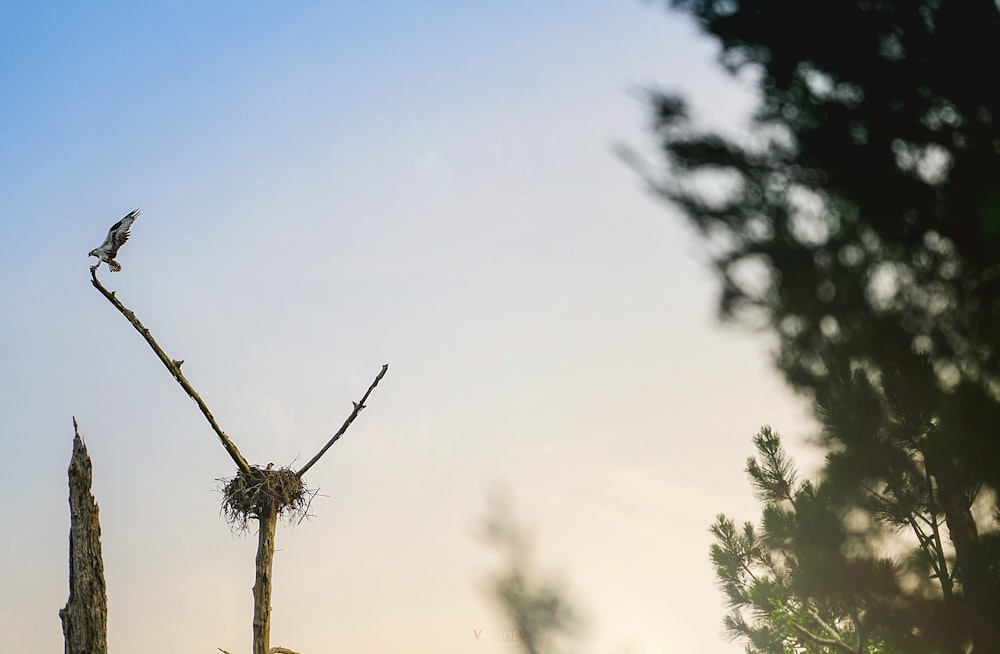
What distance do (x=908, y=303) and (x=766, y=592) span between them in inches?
207

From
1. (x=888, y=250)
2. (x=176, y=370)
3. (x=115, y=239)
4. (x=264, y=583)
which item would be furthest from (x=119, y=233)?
(x=888, y=250)

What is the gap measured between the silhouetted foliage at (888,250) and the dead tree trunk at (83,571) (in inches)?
195

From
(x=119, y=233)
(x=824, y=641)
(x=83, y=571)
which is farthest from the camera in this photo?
(x=824, y=641)

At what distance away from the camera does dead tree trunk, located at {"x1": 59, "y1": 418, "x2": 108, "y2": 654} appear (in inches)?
197

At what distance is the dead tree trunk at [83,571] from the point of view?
502cm

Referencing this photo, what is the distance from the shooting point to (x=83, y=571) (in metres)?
5.14

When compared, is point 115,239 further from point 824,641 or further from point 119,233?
point 824,641

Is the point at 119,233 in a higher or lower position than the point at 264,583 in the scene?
higher

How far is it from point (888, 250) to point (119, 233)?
18.1 ft

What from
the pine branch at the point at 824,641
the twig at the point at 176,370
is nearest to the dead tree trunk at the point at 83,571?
the twig at the point at 176,370

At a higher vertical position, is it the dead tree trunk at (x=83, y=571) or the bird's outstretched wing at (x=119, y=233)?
the bird's outstretched wing at (x=119, y=233)

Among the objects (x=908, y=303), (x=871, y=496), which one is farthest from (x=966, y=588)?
(x=908, y=303)

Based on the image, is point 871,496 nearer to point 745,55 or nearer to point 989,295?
point 989,295

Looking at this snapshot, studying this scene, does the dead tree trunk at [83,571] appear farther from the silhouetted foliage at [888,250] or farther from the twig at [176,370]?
the silhouetted foliage at [888,250]
